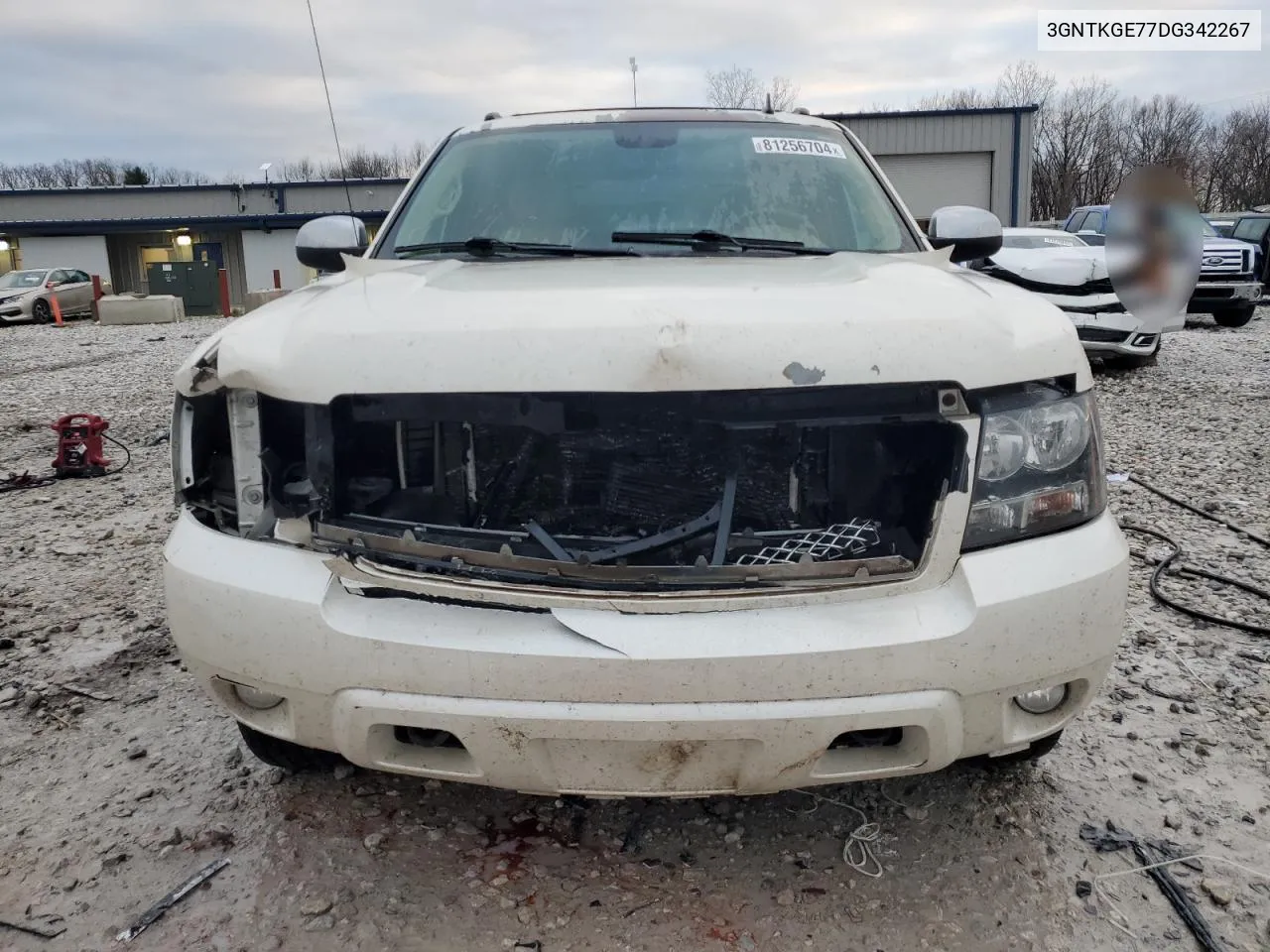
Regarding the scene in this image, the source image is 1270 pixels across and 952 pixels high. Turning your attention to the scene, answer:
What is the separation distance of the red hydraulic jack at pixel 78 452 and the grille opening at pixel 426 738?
4.79 metres

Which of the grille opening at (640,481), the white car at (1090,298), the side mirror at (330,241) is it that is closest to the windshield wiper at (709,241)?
the grille opening at (640,481)

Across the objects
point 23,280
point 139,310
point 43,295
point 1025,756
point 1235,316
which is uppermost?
point 23,280

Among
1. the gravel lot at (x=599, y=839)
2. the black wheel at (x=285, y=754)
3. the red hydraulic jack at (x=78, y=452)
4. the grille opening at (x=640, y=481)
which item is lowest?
the gravel lot at (x=599, y=839)

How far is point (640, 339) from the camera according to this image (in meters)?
1.68

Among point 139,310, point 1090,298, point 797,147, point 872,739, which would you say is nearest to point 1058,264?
point 1090,298

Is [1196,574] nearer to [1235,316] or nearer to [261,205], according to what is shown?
[1235,316]

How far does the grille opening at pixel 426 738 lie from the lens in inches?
71.9

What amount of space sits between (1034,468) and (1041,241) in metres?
9.83

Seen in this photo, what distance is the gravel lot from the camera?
1.88 meters

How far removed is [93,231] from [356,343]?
38.0m

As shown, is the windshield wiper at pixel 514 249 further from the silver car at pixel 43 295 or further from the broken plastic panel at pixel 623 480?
the silver car at pixel 43 295

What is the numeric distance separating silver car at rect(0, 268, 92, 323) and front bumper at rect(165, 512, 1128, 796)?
2322 centimetres

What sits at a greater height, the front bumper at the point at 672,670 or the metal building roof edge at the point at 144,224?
the metal building roof edge at the point at 144,224

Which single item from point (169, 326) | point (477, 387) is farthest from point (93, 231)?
point (477, 387)
